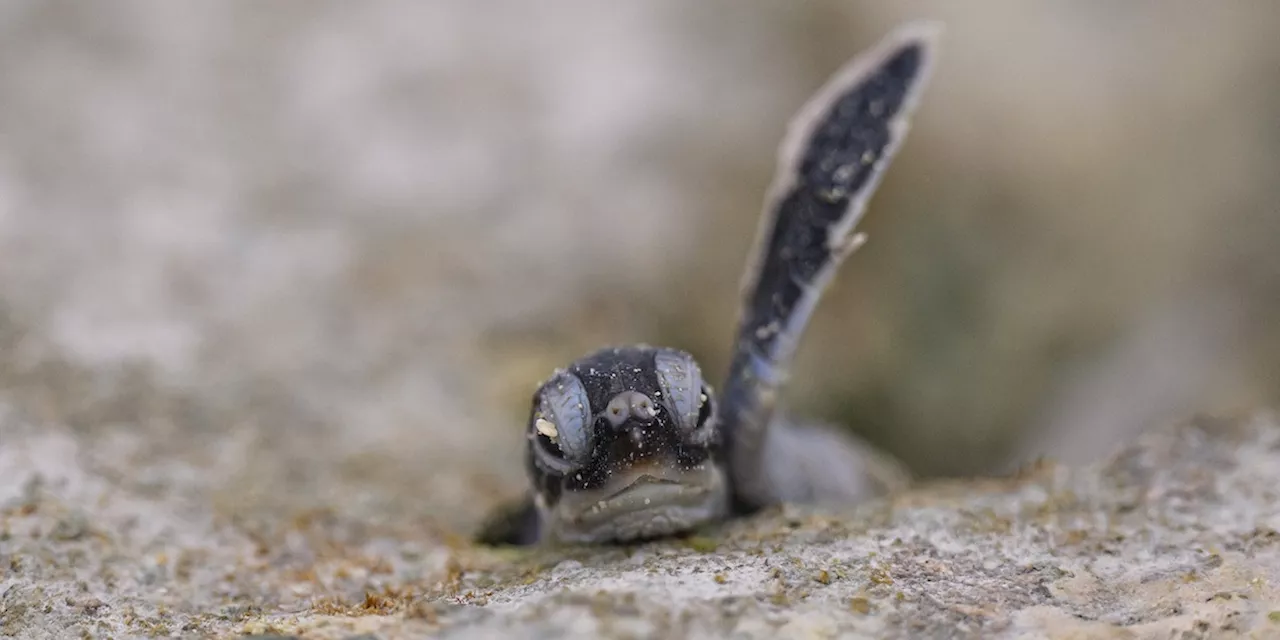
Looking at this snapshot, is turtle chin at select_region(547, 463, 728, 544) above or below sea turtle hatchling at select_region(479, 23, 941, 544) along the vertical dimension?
below

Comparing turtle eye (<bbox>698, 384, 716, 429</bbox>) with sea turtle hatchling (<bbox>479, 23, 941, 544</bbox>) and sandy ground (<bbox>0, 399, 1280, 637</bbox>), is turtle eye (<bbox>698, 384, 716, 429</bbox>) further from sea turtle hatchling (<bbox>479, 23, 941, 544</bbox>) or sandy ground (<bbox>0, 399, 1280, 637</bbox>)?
sandy ground (<bbox>0, 399, 1280, 637</bbox>)

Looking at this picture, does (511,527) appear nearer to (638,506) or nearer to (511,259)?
(638,506)

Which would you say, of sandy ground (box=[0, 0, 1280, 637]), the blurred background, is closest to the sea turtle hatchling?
sandy ground (box=[0, 0, 1280, 637])

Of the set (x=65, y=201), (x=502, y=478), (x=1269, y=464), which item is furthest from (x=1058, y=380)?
(x=65, y=201)

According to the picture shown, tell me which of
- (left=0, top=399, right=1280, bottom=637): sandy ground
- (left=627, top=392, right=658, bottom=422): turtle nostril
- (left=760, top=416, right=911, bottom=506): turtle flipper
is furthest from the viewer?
(left=760, top=416, right=911, bottom=506): turtle flipper

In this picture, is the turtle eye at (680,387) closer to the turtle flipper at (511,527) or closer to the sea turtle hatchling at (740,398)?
the sea turtle hatchling at (740,398)

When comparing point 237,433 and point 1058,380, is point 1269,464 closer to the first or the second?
point 1058,380

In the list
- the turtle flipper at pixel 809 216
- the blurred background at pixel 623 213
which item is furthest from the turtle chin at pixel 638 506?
the blurred background at pixel 623 213
